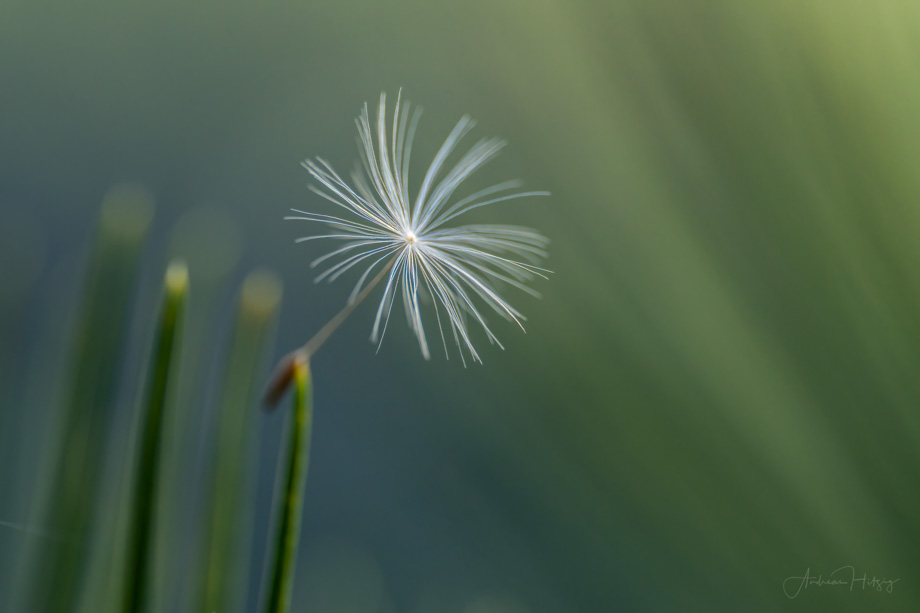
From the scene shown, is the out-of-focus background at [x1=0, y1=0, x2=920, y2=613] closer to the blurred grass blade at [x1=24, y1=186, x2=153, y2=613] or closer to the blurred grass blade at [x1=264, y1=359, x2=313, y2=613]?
the blurred grass blade at [x1=24, y1=186, x2=153, y2=613]

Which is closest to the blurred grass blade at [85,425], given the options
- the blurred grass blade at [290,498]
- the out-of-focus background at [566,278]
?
the out-of-focus background at [566,278]

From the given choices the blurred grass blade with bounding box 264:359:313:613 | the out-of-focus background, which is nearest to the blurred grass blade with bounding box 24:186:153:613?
the out-of-focus background

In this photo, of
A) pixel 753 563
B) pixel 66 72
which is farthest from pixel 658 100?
pixel 66 72

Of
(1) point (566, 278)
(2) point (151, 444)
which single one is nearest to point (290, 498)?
(2) point (151, 444)

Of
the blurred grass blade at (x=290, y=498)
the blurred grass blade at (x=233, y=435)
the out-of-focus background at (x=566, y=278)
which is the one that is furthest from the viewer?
the out-of-focus background at (x=566, y=278)

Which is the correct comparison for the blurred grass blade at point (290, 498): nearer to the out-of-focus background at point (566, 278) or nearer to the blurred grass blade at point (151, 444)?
the blurred grass blade at point (151, 444)

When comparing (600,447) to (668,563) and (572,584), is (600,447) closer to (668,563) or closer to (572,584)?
(668,563)
